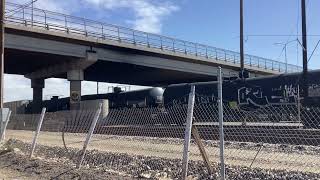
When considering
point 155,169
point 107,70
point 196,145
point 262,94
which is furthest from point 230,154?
point 107,70

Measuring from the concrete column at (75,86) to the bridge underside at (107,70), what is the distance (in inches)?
73.3

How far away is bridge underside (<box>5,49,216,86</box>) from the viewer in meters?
56.3

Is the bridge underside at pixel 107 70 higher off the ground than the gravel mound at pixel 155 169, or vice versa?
the bridge underside at pixel 107 70

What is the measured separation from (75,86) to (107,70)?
379 inches

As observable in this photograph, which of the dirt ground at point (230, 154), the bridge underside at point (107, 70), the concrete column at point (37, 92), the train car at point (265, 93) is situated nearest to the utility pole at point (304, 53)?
the train car at point (265, 93)

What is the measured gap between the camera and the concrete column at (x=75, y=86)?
188 ft

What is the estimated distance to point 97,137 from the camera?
27953 millimetres

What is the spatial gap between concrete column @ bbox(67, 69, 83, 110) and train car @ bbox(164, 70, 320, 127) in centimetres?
2300

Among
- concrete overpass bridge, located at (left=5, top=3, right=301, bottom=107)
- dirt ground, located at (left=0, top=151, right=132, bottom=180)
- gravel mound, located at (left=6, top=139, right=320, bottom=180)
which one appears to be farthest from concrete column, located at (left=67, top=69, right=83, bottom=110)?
dirt ground, located at (left=0, top=151, right=132, bottom=180)

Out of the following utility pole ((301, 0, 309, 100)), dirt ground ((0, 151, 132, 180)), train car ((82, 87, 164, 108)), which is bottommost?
dirt ground ((0, 151, 132, 180))

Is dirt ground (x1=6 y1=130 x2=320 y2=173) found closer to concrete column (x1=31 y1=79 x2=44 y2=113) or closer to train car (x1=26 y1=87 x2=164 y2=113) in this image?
train car (x1=26 y1=87 x2=164 y2=113)

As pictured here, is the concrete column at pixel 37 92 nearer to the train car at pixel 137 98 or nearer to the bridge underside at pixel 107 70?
the bridge underside at pixel 107 70

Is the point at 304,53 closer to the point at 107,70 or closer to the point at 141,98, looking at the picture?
the point at 141,98

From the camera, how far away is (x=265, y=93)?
103 ft
